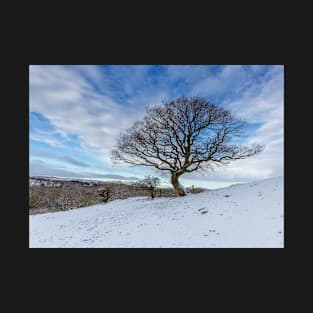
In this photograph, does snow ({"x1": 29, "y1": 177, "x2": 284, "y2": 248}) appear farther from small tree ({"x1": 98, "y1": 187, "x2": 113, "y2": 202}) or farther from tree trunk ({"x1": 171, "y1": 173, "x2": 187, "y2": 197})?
small tree ({"x1": 98, "y1": 187, "x2": 113, "y2": 202})

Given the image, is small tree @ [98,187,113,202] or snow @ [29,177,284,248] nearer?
snow @ [29,177,284,248]

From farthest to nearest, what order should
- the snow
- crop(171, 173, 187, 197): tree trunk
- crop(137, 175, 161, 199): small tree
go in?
crop(137, 175, 161, 199): small tree → crop(171, 173, 187, 197): tree trunk → the snow

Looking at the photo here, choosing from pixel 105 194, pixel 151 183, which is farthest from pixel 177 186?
pixel 105 194

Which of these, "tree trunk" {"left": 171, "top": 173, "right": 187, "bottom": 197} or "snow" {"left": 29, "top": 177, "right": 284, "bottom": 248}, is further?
"tree trunk" {"left": 171, "top": 173, "right": 187, "bottom": 197}

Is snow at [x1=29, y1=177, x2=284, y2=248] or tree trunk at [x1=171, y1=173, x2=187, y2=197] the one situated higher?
tree trunk at [x1=171, y1=173, x2=187, y2=197]

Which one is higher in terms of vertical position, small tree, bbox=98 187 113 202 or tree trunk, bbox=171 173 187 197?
tree trunk, bbox=171 173 187 197

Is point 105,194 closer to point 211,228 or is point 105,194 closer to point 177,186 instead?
point 177,186

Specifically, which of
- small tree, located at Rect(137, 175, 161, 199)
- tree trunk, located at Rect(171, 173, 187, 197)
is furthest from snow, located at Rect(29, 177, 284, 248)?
small tree, located at Rect(137, 175, 161, 199)

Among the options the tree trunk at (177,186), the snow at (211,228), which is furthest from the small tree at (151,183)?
the snow at (211,228)

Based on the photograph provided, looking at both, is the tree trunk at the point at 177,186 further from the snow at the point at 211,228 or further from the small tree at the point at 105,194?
the small tree at the point at 105,194

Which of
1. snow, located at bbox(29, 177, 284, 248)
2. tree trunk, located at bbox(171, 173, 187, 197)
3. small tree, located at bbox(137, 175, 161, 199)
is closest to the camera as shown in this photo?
snow, located at bbox(29, 177, 284, 248)

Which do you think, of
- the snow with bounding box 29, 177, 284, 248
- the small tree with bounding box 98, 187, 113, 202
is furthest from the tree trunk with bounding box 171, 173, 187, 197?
the small tree with bounding box 98, 187, 113, 202

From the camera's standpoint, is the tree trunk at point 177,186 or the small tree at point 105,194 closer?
the tree trunk at point 177,186
